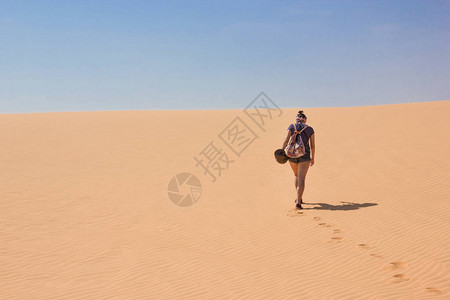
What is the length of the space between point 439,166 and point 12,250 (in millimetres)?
12482

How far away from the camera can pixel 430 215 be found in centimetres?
740

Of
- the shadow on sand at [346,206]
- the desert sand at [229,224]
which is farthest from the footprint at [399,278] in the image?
the shadow on sand at [346,206]

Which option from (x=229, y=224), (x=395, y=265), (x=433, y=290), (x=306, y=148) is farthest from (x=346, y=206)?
(x=433, y=290)

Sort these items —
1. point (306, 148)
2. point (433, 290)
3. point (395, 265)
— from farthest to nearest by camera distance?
1. point (306, 148)
2. point (395, 265)
3. point (433, 290)

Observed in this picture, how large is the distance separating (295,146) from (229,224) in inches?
87.9

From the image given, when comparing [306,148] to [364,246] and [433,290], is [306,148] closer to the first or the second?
[364,246]

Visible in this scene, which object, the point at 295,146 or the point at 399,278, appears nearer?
the point at 399,278

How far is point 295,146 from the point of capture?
8039mm

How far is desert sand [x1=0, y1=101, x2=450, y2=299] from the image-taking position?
491 cm

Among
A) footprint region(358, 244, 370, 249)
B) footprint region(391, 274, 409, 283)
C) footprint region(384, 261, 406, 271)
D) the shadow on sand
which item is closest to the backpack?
the shadow on sand

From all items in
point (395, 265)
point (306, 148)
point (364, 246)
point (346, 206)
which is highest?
point (306, 148)

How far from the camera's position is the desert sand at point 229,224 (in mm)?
4906

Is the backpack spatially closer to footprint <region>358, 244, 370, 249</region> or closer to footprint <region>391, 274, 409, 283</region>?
footprint <region>358, 244, 370, 249</region>

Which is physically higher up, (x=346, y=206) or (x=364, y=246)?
(x=346, y=206)
